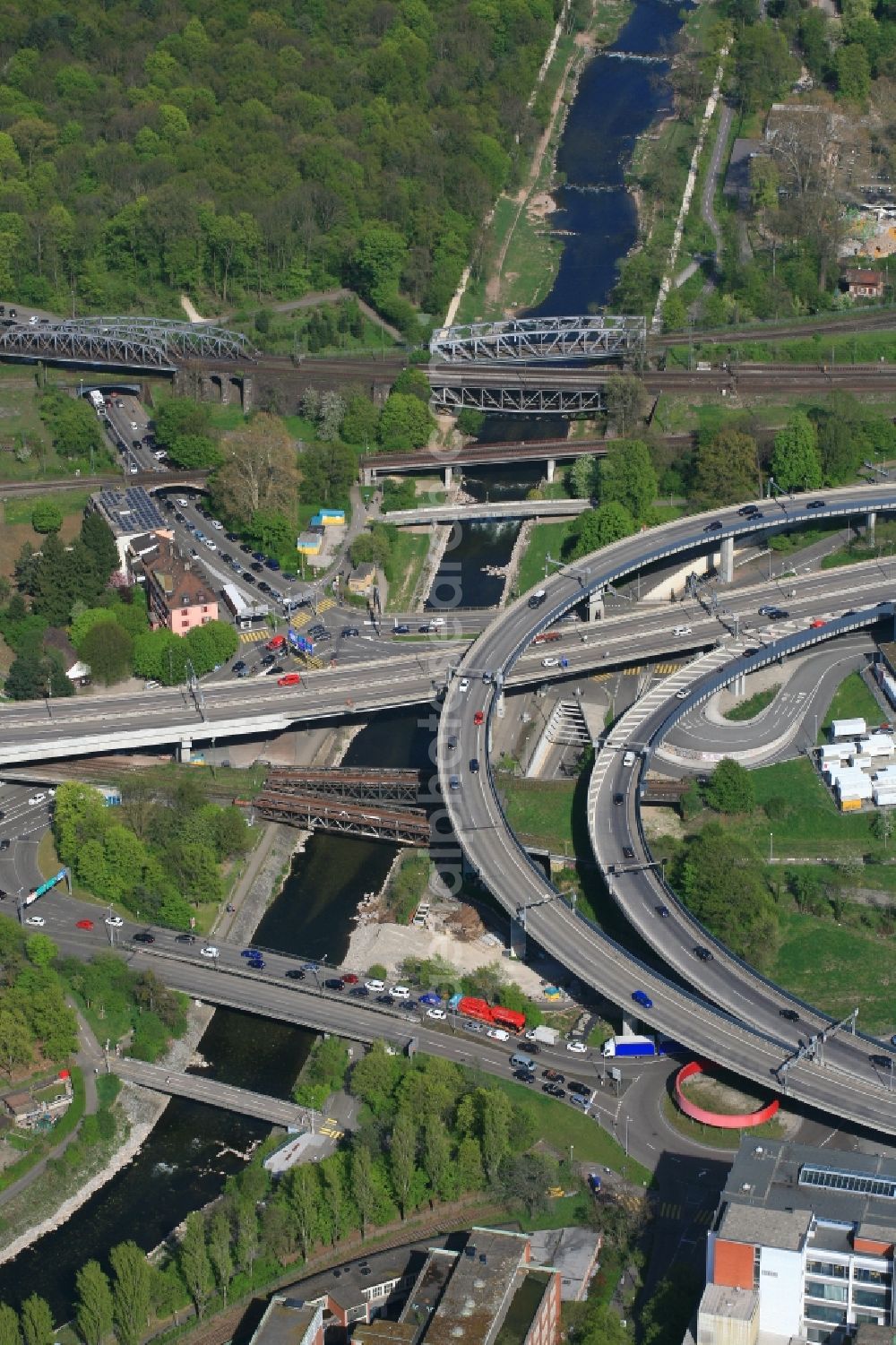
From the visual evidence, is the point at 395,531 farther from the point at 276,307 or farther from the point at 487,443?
the point at 276,307

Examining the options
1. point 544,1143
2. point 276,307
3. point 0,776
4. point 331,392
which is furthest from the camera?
point 276,307

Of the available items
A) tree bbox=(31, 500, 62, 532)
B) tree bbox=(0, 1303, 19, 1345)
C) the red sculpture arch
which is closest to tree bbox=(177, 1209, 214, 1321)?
tree bbox=(0, 1303, 19, 1345)

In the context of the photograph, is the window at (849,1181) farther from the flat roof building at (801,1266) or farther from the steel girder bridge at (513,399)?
the steel girder bridge at (513,399)

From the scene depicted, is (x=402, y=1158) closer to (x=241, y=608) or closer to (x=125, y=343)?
(x=241, y=608)

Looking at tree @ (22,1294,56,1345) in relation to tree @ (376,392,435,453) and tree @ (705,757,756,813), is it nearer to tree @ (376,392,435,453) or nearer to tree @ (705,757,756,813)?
tree @ (705,757,756,813)

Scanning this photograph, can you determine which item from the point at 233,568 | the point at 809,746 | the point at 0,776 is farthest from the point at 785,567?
the point at 0,776
